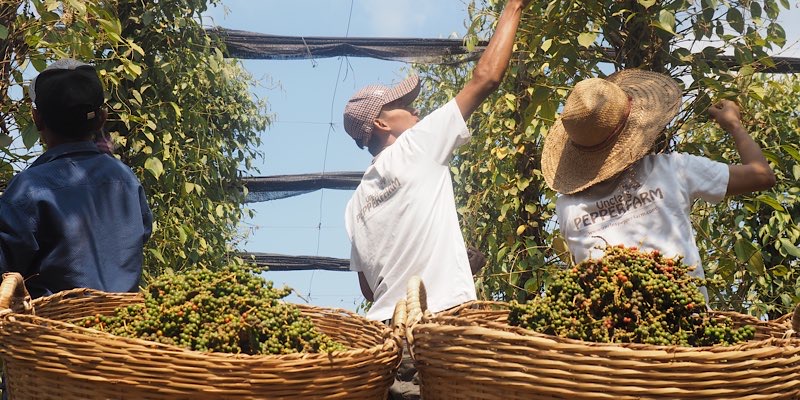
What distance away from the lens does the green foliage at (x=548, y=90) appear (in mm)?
2795

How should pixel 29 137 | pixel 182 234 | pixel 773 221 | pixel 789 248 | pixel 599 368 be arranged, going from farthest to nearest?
pixel 773 221 < pixel 789 248 < pixel 182 234 < pixel 29 137 < pixel 599 368

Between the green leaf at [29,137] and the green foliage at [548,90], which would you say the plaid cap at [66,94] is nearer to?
the green leaf at [29,137]

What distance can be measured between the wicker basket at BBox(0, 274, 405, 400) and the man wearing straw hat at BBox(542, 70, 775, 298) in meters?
0.89

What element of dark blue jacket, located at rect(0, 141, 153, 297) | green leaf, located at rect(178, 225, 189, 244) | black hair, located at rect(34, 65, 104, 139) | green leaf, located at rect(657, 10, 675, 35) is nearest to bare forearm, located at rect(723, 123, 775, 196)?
green leaf, located at rect(657, 10, 675, 35)

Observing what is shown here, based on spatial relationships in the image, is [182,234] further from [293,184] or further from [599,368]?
[599,368]

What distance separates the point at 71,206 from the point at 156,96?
2.60 meters

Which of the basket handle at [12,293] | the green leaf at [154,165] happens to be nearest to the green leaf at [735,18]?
the basket handle at [12,293]

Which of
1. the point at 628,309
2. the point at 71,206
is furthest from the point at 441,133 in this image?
the point at 628,309

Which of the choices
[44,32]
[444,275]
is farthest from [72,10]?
[444,275]

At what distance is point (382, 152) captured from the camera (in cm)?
247

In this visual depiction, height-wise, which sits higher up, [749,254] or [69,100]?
[69,100]

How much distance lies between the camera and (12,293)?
60.6 inches

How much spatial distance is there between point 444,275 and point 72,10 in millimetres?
1727

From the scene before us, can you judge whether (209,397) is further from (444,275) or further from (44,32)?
(44,32)
